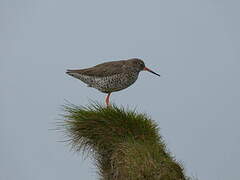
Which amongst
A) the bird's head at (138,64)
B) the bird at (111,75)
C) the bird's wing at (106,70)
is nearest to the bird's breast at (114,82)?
the bird at (111,75)

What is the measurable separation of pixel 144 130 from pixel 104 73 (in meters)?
3.59

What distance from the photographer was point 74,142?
510 inches

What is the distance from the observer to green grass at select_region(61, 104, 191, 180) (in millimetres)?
11562

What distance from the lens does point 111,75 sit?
16188 mm

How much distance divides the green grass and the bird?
2.90 metres

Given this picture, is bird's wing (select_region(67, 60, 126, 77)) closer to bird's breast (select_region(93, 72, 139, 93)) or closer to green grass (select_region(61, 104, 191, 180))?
bird's breast (select_region(93, 72, 139, 93))

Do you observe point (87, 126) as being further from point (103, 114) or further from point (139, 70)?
point (139, 70)

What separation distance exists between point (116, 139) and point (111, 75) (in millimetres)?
3999

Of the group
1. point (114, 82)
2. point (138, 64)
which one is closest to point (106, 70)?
point (114, 82)

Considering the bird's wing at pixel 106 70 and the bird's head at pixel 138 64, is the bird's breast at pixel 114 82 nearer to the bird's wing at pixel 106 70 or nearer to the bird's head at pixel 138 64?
the bird's wing at pixel 106 70

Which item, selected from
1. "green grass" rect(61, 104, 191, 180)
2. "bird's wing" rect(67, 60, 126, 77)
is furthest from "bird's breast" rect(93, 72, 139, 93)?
"green grass" rect(61, 104, 191, 180)

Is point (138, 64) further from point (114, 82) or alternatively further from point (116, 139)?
point (116, 139)

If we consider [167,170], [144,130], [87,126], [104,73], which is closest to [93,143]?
[87,126]

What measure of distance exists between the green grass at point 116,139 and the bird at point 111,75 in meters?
2.90
